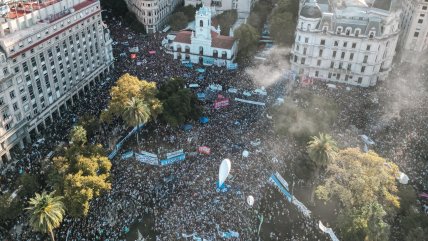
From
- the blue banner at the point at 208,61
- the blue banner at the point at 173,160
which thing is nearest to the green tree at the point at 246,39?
the blue banner at the point at 208,61

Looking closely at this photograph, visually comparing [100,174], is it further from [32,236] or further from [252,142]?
[252,142]

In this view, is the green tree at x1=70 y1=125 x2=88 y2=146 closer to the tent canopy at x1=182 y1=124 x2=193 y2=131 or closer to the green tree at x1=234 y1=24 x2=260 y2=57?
the tent canopy at x1=182 y1=124 x2=193 y2=131

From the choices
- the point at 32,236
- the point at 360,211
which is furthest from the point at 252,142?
the point at 32,236

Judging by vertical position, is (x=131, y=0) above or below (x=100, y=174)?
above

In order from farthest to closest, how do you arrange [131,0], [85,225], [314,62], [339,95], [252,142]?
[131,0], [314,62], [339,95], [252,142], [85,225]

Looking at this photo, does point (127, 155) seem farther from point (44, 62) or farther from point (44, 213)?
point (44, 62)

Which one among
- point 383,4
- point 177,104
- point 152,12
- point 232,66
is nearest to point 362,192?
point 177,104
